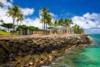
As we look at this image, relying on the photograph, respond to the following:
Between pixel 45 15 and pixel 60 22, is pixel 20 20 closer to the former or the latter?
pixel 45 15

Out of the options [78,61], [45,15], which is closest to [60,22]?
[45,15]

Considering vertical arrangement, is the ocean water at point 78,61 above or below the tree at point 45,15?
below

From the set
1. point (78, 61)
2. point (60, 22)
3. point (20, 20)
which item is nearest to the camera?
point (78, 61)

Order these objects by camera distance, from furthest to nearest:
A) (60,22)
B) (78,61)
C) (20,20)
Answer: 1. (60,22)
2. (20,20)
3. (78,61)

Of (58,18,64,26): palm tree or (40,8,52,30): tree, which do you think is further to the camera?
(58,18,64,26): palm tree

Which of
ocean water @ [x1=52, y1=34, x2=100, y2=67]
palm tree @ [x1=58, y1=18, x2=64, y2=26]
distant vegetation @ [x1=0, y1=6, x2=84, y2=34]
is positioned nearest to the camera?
ocean water @ [x1=52, y1=34, x2=100, y2=67]

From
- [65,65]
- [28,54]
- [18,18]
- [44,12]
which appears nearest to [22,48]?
[28,54]

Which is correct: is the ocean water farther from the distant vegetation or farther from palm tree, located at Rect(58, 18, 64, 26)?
palm tree, located at Rect(58, 18, 64, 26)

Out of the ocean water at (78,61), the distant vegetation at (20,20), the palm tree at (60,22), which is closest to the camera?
the ocean water at (78,61)

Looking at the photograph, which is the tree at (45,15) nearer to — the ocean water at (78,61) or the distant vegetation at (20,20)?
the distant vegetation at (20,20)

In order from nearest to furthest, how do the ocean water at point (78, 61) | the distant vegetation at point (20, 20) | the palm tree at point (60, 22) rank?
the ocean water at point (78, 61), the distant vegetation at point (20, 20), the palm tree at point (60, 22)

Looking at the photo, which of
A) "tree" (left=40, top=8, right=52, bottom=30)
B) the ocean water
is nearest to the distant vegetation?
Answer: "tree" (left=40, top=8, right=52, bottom=30)

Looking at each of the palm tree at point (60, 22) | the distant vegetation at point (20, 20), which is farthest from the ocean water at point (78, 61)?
the palm tree at point (60, 22)

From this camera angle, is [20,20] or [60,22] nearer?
[20,20]
